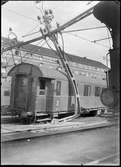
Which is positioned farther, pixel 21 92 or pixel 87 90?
pixel 87 90

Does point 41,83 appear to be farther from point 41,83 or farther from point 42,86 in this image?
point 42,86

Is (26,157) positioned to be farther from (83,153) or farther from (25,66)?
(25,66)

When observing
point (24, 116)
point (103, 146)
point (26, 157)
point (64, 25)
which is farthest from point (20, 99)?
point (26, 157)

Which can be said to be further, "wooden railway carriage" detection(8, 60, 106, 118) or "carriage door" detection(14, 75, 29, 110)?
"carriage door" detection(14, 75, 29, 110)

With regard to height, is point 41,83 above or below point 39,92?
above

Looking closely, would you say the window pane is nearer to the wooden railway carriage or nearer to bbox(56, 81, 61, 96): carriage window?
the wooden railway carriage

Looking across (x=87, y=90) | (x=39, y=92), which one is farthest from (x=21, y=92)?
(x=87, y=90)

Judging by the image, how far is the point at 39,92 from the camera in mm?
14789

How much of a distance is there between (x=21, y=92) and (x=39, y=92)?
3.65 ft

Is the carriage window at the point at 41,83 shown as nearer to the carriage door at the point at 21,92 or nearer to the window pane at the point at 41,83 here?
the window pane at the point at 41,83

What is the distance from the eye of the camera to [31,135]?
10.2m

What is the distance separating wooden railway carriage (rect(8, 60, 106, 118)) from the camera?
14484 millimetres

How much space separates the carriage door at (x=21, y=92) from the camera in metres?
14.7

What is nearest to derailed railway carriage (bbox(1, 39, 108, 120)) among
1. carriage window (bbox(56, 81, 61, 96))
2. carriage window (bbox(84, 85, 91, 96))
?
carriage window (bbox(56, 81, 61, 96))
